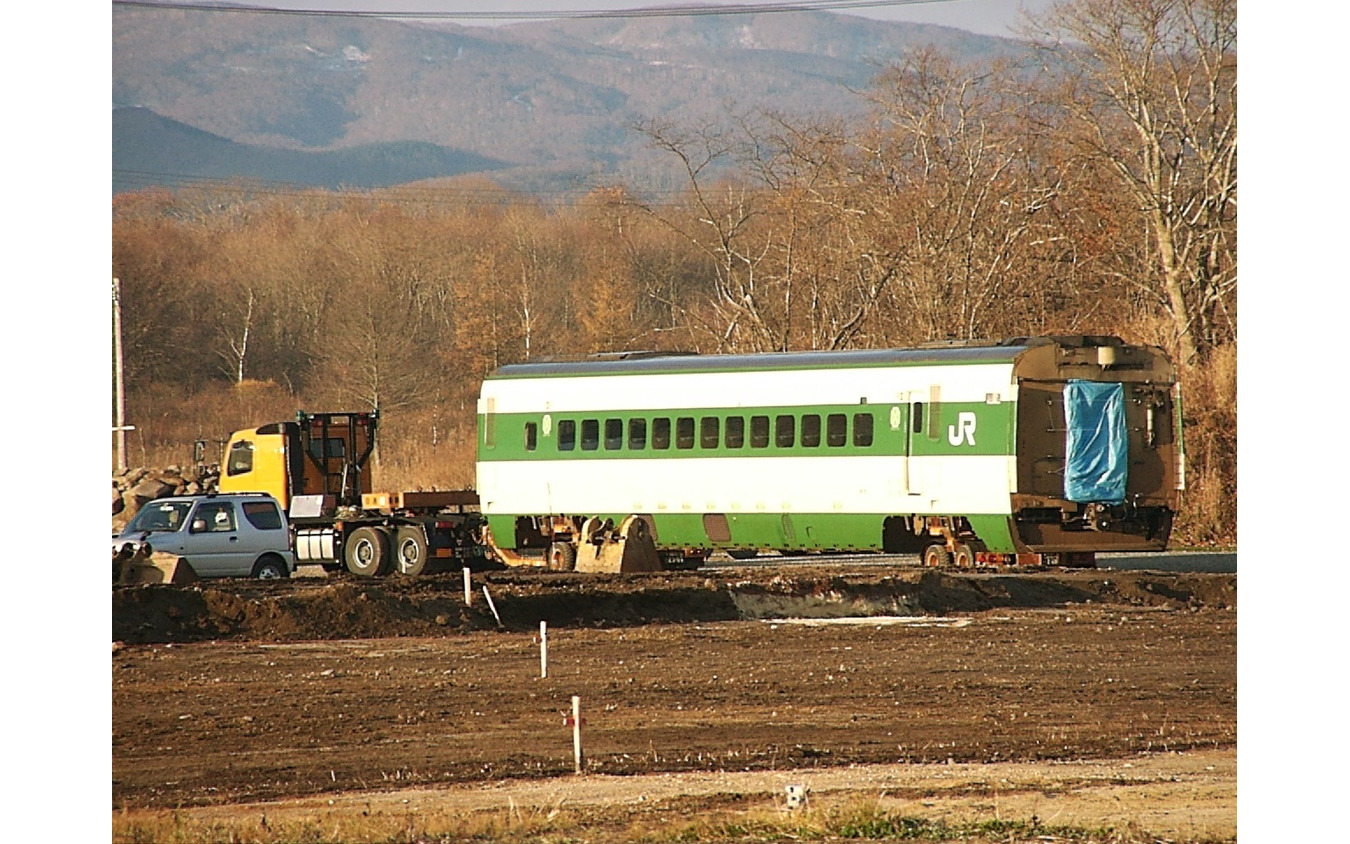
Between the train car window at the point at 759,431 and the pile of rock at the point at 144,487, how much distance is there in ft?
52.7

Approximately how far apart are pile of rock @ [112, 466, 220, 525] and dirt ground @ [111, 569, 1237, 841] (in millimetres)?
15501

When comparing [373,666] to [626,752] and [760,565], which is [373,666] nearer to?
[626,752]

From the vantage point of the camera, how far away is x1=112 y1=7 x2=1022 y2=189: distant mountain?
184 feet

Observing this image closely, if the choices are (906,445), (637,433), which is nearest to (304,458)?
(637,433)

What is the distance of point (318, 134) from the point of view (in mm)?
102312

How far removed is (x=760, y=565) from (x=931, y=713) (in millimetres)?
15818

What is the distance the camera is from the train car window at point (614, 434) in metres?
30.6

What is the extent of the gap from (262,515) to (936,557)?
1015 cm

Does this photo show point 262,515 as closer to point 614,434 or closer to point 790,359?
point 614,434

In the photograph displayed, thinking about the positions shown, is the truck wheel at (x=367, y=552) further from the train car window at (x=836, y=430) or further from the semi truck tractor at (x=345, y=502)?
the train car window at (x=836, y=430)

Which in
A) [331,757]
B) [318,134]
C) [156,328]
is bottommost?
[331,757]

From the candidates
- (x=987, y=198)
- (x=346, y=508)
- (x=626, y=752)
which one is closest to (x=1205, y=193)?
(x=987, y=198)

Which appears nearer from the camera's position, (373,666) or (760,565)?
(373,666)

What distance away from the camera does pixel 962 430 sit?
1065 inches
